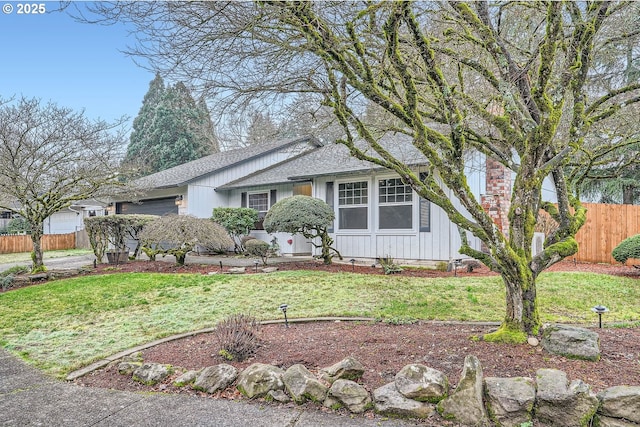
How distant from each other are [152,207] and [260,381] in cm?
1604

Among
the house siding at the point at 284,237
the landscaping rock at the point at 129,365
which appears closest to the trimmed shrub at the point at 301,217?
the house siding at the point at 284,237

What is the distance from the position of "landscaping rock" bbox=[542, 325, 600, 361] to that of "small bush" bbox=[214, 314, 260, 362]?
277 centimetres

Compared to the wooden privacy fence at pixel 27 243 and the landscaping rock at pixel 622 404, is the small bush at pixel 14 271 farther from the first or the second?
the landscaping rock at pixel 622 404

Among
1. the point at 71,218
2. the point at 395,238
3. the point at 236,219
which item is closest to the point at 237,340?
the point at 395,238

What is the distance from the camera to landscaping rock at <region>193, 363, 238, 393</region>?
327cm

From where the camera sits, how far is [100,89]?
37.9ft

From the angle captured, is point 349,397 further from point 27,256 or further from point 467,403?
point 27,256

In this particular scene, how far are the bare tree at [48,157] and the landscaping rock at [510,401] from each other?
1065 centimetres

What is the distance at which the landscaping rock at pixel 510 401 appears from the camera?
2.58 meters

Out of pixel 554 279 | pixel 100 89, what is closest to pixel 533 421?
pixel 554 279

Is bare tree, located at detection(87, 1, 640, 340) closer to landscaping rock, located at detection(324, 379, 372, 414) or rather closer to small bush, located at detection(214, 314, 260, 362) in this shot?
landscaping rock, located at detection(324, 379, 372, 414)

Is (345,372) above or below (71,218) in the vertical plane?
below

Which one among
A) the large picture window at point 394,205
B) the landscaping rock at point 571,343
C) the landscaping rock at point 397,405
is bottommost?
the landscaping rock at point 397,405

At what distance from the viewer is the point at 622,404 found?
→ 8.15 ft
